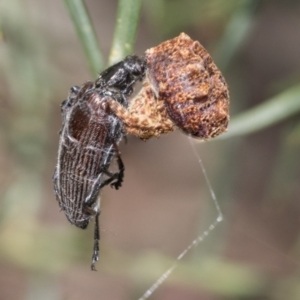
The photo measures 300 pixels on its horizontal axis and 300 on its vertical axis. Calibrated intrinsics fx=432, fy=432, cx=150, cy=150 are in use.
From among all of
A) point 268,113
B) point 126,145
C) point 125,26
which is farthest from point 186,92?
point 126,145

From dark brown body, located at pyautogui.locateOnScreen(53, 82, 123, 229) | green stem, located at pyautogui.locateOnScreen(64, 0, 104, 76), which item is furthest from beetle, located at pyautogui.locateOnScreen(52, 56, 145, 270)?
green stem, located at pyautogui.locateOnScreen(64, 0, 104, 76)

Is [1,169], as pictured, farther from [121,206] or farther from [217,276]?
[217,276]

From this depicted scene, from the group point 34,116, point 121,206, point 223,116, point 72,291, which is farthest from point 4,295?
point 223,116

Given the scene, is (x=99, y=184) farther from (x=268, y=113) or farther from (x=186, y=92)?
(x=268, y=113)

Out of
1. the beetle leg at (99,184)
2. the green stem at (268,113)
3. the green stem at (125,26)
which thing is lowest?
the beetle leg at (99,184)

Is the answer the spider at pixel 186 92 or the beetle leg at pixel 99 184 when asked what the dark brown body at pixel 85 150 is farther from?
the spider at pixel 186 92

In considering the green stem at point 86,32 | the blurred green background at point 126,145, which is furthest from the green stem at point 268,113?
the green stem at point 86,32
